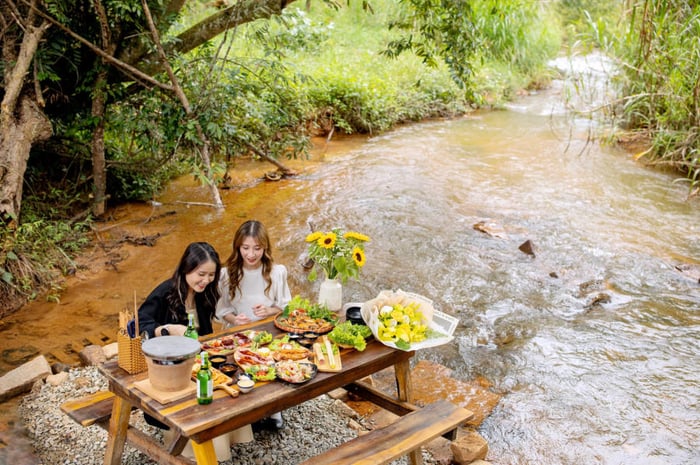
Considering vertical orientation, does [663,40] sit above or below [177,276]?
above

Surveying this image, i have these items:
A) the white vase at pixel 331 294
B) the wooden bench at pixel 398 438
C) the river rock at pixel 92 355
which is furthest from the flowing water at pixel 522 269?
the white vase at pixel 331 294

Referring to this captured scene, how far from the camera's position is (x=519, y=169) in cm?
1008

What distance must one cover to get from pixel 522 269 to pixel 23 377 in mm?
4717

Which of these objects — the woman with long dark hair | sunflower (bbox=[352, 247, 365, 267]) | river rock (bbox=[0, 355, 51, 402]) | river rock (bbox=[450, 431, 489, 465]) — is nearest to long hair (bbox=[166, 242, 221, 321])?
the woman with long dark hair

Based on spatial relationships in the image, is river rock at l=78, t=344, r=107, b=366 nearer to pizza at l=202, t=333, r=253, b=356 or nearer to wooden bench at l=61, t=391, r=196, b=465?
wooden bench at l=61, t=391, r=196, b=465

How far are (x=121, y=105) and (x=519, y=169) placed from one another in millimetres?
6227

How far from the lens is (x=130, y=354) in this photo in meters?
2.71

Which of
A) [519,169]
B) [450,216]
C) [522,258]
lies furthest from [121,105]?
[519,169]

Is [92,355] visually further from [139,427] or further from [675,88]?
[675,88]

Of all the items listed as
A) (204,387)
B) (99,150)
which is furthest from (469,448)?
(99,150)

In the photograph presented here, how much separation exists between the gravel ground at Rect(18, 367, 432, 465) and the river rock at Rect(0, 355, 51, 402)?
0.22 ft

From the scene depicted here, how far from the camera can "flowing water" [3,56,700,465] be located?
414 cm

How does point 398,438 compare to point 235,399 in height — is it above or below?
below

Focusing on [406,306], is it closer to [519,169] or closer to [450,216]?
[450,216]
